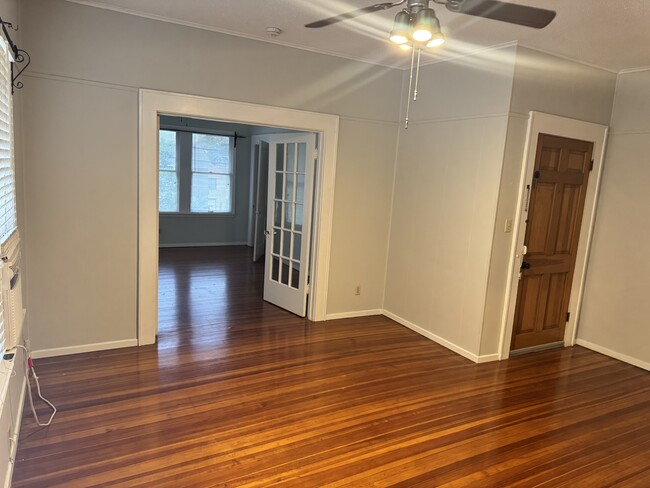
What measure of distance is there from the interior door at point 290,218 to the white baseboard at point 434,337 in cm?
100

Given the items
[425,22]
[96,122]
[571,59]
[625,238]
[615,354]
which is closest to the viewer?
[425,22]

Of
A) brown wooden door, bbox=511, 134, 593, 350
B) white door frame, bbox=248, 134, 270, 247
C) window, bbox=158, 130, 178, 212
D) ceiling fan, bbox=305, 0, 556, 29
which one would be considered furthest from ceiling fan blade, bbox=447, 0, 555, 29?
window, bbox=158, 130, 178, 212

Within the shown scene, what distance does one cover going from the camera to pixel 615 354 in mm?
4191

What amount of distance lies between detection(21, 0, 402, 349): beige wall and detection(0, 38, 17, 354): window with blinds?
817mm

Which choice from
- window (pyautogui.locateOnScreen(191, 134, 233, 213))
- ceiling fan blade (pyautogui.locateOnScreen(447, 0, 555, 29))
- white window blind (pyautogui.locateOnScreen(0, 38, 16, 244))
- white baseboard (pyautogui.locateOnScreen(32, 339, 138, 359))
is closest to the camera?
ceiling fan blade (pyautogui.locateOnScreen(447, 0, 555, 29))

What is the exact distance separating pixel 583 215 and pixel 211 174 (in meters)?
6.48

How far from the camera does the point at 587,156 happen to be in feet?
13.4

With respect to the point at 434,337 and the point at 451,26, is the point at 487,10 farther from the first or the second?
the point at 434,337

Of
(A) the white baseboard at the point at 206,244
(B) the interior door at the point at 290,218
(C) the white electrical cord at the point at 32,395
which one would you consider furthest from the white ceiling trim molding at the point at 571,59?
(A) the white baseboard at the point at 206,244

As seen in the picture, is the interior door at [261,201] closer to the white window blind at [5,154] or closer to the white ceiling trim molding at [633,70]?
the white window blind at [5,154]

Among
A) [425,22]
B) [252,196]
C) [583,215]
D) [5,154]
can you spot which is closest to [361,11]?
[425,22]

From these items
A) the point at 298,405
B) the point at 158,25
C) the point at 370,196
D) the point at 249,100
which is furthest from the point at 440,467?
the point at 158,25

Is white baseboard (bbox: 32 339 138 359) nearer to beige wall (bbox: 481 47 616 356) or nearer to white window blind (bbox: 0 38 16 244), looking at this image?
white window blind (bbox: 0 38 16 244)

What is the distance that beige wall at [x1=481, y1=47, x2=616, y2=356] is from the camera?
359cm
